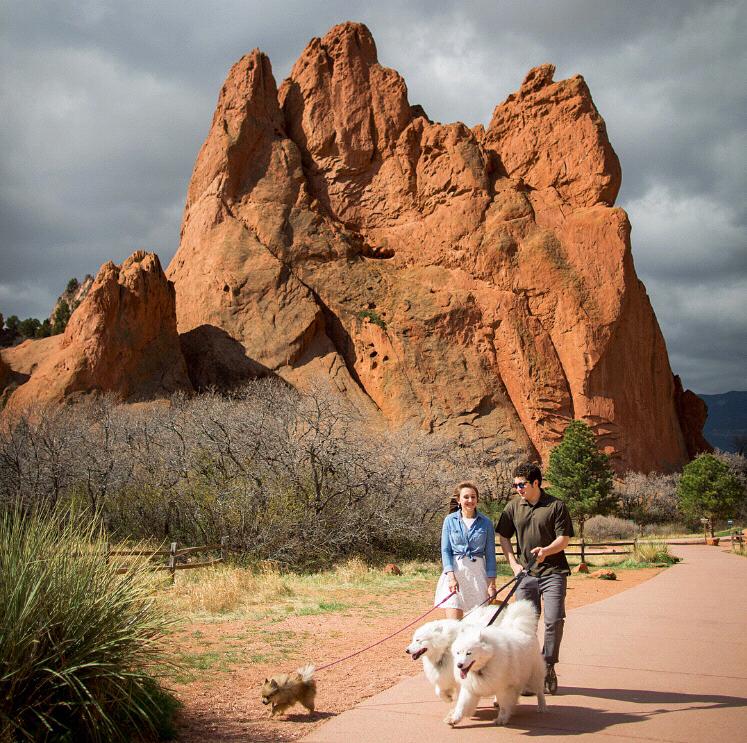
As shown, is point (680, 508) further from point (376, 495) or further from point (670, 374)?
point (376, 495)

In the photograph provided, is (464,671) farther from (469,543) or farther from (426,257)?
(426,257)

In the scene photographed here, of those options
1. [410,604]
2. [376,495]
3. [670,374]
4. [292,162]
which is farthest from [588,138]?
[410,604]

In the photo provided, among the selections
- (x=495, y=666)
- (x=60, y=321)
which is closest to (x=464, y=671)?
(x=495, y=666)

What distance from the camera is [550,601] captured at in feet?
18.9

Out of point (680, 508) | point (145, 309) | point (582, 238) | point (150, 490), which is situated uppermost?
point (582, 238)

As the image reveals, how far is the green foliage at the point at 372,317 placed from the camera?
168 feet

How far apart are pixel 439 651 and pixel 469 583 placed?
1061 mm

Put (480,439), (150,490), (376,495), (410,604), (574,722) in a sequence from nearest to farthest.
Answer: (574,722) < (410,604) < (376,495) < (150,490) < (480,439)

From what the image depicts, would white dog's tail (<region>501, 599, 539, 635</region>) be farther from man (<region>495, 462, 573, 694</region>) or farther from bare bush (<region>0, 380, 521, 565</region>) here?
bare bush (<region>0, 380, 521, 565</region>)

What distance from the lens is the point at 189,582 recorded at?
1353 cm

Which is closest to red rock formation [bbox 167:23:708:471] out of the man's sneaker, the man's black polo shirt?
the man's black polo shirt

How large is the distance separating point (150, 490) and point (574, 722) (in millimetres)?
17309

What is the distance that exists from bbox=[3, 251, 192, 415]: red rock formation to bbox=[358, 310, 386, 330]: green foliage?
1345cm

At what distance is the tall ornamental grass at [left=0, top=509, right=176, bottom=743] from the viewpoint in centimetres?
421
